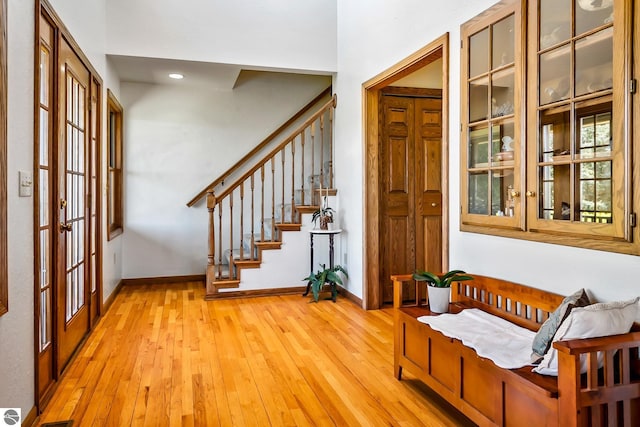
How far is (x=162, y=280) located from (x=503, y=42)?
191 inches

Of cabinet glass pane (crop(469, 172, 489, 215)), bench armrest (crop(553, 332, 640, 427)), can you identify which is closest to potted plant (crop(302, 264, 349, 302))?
cabinet glass pane (crop(469, 172, 489, 215))

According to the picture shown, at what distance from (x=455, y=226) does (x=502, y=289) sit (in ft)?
1.99

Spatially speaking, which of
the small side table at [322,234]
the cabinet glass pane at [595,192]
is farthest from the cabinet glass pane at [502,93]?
the small side table at [322,234]

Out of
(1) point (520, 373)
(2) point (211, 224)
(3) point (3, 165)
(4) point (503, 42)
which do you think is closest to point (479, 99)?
(4) point (503, 42)

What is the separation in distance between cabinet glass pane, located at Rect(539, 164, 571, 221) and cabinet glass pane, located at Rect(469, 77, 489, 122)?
1.96 feet

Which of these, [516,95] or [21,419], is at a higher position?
[516,95]

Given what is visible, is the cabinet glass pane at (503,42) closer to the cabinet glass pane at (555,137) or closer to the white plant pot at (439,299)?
the cabinet glass pane at (555,137)

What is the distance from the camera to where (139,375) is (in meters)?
2.79

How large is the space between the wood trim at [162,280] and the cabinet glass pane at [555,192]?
465cm

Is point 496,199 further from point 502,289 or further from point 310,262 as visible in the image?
point 310,262

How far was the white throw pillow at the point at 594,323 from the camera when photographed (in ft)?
5.32

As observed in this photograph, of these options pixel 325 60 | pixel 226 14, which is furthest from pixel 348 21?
pixel 226 14

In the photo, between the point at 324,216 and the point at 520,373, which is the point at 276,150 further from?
the point at 520,373

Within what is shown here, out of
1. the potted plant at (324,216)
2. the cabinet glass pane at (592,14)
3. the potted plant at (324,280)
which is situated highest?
the cabinet glass pane at (592,14)
